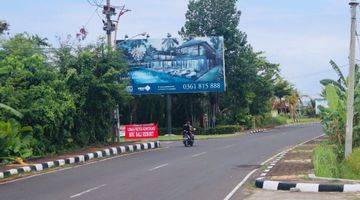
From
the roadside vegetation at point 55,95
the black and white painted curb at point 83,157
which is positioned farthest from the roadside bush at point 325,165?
the black and white painted curb at point 83,157

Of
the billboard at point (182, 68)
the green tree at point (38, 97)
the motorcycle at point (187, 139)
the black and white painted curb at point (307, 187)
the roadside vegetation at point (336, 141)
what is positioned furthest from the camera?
the billboard at point (182, 68)

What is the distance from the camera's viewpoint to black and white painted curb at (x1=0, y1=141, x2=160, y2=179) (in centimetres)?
1886

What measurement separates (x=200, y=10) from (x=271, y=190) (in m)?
48.1

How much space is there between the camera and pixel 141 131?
132 ft

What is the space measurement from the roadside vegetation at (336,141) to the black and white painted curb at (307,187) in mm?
2008

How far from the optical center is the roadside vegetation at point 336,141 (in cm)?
1578

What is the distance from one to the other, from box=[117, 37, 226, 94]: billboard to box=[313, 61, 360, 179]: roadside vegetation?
20.3 metres

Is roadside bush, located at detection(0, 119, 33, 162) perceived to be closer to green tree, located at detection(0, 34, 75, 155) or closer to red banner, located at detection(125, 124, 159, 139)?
green tree, located at detection(0, 34, 75, 155)

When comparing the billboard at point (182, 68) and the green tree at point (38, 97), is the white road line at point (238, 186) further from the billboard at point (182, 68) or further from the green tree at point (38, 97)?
the billboard at point (182, 68)

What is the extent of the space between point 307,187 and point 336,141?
982cm

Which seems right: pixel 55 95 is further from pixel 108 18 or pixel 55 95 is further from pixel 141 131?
pixel 141 131

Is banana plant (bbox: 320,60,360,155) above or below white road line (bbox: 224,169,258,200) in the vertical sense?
above

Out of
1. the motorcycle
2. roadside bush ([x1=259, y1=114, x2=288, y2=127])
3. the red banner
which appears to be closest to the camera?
the motorcycle

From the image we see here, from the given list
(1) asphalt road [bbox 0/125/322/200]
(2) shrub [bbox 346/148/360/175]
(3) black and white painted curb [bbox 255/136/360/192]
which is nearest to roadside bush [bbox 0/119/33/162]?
(1) asphalt road [bbox 0/125/322/200]
